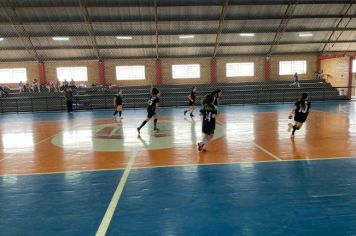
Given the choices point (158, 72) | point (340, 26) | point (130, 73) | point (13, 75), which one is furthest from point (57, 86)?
point (340, 26)

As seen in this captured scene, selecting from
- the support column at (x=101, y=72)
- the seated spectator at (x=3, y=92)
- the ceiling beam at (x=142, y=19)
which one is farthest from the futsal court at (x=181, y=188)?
the support column at (x=101, y=72)

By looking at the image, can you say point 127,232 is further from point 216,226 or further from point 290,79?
point 290,79

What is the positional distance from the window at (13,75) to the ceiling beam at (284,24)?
27.4 metres

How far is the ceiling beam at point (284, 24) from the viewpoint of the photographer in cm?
2639

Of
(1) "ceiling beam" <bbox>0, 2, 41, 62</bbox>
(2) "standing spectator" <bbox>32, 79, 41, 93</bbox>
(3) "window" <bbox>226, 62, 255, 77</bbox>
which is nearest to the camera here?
(1) "ceiling beam" <bbox>0, 2, 41, 62</bbox>

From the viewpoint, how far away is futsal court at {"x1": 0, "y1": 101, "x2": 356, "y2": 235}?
4.11 meters

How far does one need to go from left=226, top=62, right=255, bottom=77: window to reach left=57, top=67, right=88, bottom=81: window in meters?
16.5

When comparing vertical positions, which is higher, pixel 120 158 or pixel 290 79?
pixel 290 79

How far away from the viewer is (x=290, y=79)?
34.5m

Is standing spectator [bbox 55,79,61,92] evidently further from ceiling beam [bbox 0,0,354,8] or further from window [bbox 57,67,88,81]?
ceiling beam [bbox 0,0,354,8]

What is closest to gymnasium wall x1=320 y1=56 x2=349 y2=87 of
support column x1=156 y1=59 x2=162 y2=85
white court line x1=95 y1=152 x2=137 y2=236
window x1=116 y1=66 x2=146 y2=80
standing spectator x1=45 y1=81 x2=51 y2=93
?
support column x1=156 y1=59 x2=162 y2=85

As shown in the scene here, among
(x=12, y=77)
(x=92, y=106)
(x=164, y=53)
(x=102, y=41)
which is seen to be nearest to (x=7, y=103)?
(x=12, y=77)

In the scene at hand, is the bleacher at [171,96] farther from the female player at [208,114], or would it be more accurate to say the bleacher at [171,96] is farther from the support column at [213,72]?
the female player at [208,114]

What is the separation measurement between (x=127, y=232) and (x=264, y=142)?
6.91 metres
